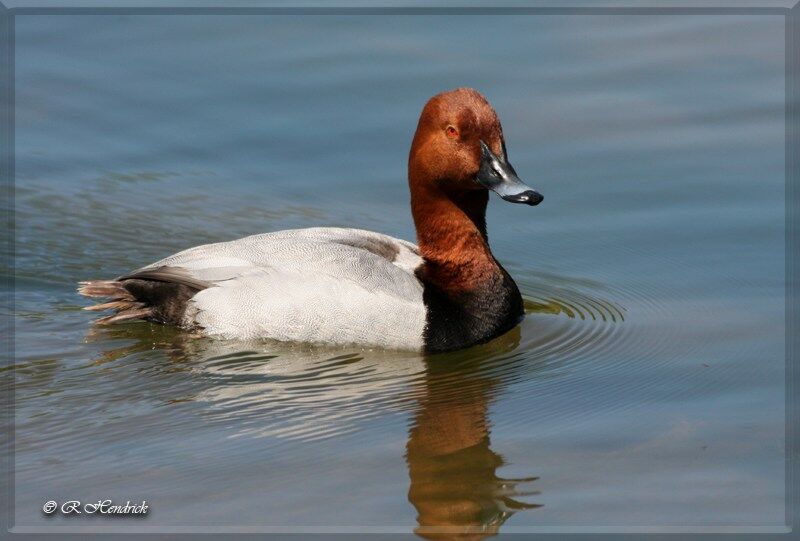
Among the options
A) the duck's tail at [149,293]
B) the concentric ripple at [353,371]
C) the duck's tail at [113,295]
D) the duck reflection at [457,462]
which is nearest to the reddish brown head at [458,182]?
the concentric ripple at [353,371]

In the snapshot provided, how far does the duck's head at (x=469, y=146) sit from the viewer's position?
23.3 ft

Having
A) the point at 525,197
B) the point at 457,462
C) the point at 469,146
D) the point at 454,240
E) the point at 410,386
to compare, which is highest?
the point at 469,146

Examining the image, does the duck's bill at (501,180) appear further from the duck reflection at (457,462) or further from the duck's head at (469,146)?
the duck reflection at (457,462)

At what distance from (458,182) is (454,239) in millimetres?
366

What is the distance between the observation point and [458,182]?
7293mm

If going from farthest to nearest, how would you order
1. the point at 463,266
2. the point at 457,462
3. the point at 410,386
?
1. the point at 463,266
2. the point at 410,386
3. the point at 457,462

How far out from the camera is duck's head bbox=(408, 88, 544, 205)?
7.11 meters

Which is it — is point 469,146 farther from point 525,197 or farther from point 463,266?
point 463,266

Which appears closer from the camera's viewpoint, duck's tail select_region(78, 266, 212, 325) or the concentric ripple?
the concentric ripple

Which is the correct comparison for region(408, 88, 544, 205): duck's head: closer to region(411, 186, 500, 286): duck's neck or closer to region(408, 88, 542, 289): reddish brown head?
region(408, 88, 542, 289): reddish brown head

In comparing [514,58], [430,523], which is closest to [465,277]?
[430,523]

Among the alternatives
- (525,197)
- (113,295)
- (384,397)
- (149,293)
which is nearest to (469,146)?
(525,197)

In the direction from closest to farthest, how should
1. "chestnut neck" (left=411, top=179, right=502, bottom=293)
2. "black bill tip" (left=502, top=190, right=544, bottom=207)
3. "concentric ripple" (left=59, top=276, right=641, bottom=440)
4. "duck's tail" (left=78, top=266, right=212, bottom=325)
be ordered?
1. "concentric ripple" (left=59, top=276, right=641, bottom=440)
2. "black bill tip" (left=502, top=190, right=544, bottom=207)
3. "duck's tail" (left=78, top=266, right=212, bottom=325)
4. "chestnut neck" (left=411, top=179, right=502, bottom=293)

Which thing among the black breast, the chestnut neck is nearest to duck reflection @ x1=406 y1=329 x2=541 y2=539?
the black breast
